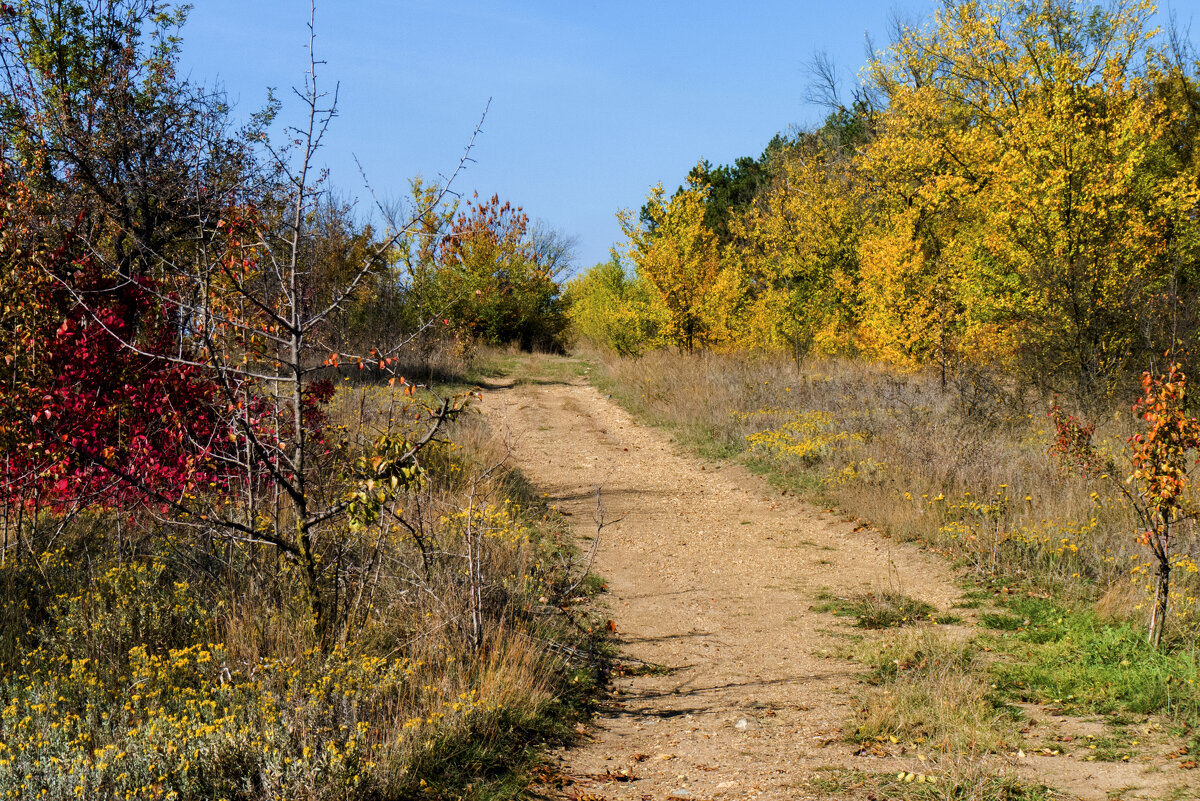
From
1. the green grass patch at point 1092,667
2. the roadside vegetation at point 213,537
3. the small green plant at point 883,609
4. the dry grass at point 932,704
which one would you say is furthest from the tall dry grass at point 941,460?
the roadside vegetation at point 213,537

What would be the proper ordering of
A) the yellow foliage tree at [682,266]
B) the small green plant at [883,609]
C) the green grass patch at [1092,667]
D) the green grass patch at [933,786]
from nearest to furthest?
the green grass patch at [933,786] → the green grass patch at [1092,667] → the small green plant at [883,609] → the yellow foliage tree at [682,266]

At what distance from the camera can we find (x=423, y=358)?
76.0 feet

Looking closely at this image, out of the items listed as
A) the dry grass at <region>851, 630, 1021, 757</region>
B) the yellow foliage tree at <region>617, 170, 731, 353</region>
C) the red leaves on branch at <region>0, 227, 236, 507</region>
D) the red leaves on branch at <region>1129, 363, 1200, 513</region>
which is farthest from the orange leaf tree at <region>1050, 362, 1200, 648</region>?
the yellow foliage tree at <region>617, 170, 731, 353</region>

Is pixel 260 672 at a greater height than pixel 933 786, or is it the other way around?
pixel 260 672

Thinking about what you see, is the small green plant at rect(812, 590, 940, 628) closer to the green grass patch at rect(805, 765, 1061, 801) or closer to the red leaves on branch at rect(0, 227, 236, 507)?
the green grass patch at rect(805, 765, 1061, 801)

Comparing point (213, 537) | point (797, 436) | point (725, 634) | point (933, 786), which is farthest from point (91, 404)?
point (797, 436)

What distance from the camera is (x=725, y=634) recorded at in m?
6.64

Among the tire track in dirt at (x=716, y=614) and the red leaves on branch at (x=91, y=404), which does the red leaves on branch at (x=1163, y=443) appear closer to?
the tire track in dirt at (x=716, y=614)

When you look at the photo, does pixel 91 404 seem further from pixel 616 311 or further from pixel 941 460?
pixel 616 311

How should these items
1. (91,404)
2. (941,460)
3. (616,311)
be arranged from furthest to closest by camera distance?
(616,311) < (941,460) < (91,404)

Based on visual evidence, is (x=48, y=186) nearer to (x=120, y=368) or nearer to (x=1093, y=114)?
(x=120, y=368)

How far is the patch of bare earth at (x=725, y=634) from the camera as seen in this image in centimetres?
421

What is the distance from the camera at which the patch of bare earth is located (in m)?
4.21

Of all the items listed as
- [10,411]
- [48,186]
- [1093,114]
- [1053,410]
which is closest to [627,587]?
[1053,410]
